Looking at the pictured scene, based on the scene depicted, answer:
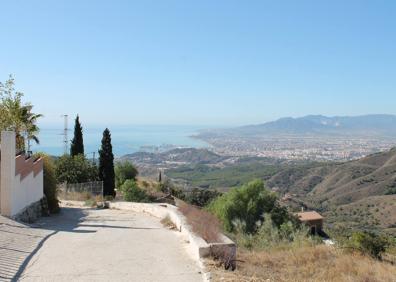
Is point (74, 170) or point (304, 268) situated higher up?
point (304, 268)

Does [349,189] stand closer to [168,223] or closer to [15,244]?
[168,223]

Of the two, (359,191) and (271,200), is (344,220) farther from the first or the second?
(271,200)

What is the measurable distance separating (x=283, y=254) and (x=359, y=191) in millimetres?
88476

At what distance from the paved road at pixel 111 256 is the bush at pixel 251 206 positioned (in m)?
14.0

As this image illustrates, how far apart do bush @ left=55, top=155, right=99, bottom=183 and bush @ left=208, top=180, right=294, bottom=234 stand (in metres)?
9.85

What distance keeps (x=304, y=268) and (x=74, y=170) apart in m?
25.9

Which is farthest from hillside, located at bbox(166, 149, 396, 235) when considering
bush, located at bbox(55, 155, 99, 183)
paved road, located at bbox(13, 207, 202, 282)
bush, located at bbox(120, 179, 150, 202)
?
paved road, located at bbox(13, 207, 202, 282)

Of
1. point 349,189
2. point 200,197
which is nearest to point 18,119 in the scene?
point 200,197

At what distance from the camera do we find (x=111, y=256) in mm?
9312

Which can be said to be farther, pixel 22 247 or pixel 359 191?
pixel 359 191

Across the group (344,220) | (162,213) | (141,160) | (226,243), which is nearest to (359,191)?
(344,220)

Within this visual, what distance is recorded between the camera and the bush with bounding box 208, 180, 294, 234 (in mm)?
27672

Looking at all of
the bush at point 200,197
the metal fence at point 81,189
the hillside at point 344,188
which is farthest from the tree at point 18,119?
the hillside at point 344,188

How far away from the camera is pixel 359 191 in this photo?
9362 cm
